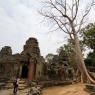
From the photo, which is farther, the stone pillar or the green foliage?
the green foliage

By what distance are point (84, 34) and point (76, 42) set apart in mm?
28071

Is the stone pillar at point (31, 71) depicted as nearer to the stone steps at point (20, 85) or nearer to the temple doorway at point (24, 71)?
the stone steps at point (20, 85)

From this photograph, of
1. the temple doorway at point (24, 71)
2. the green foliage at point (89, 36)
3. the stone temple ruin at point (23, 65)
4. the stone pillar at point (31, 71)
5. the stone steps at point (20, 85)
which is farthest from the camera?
the green foliage at point (89, 36)

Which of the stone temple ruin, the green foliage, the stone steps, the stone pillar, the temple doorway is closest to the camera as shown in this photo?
the stone steps

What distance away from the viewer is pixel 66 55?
119 feet

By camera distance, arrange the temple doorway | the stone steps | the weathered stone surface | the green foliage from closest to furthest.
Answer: the stone steps
the temple doorway
the weathered stone surface
the green foliage

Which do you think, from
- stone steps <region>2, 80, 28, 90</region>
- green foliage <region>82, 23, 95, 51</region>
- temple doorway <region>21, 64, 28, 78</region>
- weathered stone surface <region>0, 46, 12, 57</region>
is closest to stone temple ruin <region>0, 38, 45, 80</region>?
temple doorway <region>21, 64, 28, 78</region>

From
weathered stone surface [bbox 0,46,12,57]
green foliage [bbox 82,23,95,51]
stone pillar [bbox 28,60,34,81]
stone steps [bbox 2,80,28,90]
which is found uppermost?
green foliage [bbox 82,23,95,51]

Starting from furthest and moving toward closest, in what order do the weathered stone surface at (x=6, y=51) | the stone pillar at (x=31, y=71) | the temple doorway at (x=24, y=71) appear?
the weathered stone surface at (x=6, y=51) < the temple doorway at (x=24, y=71) < the stone pillar at (x=31, y=71)

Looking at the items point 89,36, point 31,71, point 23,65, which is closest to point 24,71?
point 23,65

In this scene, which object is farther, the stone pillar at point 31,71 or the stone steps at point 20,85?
the stone pillar at point 31,71

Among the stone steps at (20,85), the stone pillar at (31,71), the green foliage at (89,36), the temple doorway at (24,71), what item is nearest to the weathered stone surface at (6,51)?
the temple doorway at (24,71)

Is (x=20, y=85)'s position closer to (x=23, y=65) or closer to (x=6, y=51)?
(x=23, y=65)

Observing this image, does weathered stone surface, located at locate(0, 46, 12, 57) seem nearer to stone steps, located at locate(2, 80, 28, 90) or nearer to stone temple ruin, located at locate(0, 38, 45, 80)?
stone temple ruin, located at locate(0, 38, 45, 80)
